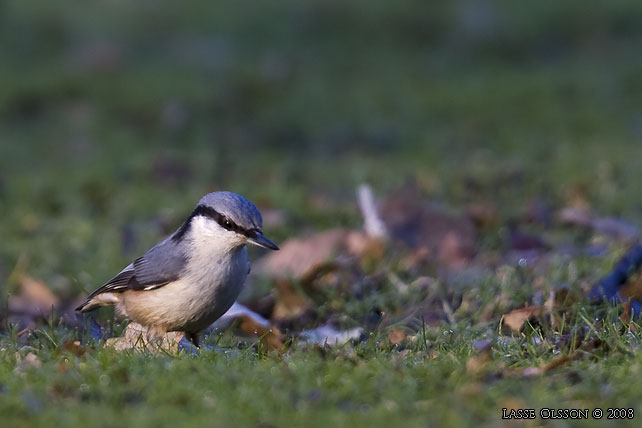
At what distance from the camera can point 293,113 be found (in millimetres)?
11945

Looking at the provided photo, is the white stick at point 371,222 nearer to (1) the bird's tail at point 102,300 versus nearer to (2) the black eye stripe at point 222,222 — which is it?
(2) the black eye stripe at point 222,222

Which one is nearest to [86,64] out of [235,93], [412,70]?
[235,93]

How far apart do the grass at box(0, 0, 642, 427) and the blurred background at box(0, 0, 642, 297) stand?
0.11ft

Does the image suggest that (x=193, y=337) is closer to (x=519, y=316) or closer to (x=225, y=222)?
(x=225, y=222)

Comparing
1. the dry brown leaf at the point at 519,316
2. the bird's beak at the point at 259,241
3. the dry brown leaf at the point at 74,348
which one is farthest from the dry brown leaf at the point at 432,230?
the dry brown leaf at the point at 74,348

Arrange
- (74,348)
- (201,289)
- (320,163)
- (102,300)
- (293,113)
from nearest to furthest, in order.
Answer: (74,348), (201,289), (102,300), (320,163), (293,113)

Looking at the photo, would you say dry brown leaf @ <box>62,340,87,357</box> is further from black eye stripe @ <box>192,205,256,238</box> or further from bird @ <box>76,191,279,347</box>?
black eye stripe @ <box>192,205,256,238</box>

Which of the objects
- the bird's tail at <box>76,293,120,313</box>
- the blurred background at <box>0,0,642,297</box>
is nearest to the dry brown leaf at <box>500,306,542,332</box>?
the bird's tail at <box>76,293,120,313</box>

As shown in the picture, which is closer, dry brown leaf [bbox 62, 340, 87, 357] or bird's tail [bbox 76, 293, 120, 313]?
dry brown leaf [bbox 62, 340, 87, 357]

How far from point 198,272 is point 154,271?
336 millimetres

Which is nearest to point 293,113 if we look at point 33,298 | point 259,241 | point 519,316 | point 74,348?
point 33,298

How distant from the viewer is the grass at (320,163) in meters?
3.73

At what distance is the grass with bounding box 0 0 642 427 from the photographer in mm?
3734

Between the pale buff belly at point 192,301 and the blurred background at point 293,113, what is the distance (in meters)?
1.75
